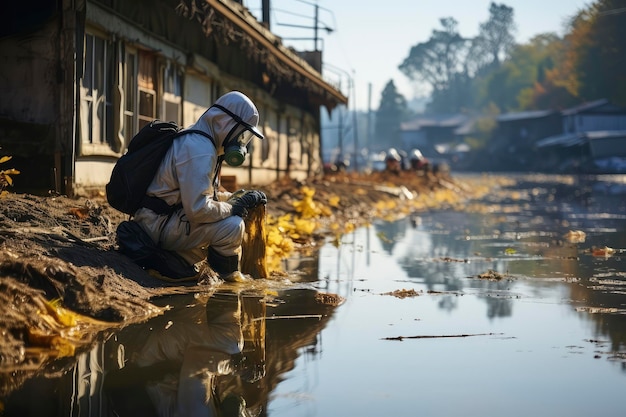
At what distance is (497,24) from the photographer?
471 feet

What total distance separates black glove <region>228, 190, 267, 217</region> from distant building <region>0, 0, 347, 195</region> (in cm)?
331

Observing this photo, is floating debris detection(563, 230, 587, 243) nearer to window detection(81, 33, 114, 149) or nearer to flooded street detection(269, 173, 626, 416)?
flooded street detection(269, 173, 626, 416)

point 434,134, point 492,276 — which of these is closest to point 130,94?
point 492,276

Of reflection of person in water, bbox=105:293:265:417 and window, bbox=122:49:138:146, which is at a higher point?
window, bbox=122:49:138:146

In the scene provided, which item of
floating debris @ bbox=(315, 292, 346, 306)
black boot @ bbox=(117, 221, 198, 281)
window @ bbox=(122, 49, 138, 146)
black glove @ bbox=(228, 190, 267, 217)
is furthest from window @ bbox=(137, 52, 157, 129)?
floating debris @ bbox=(315, 292, 346, 306)

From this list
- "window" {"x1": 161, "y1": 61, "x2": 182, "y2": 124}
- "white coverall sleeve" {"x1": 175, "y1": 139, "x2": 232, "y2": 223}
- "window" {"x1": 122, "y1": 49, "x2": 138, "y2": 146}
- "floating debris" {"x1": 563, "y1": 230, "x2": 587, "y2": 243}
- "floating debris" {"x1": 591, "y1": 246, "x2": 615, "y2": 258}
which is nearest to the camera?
"white coverall sleeve" {"x1": 175, "y1": 139, "x2": 232, "y2": 223}

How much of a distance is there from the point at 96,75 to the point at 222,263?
16.2 ft

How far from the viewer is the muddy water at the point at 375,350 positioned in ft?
15.1

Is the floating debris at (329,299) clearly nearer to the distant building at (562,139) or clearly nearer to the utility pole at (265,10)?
the utility pole at (265,10)

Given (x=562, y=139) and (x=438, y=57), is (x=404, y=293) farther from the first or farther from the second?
(x=438, y=57)

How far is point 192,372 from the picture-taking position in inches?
204

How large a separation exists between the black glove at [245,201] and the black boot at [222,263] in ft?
1.26

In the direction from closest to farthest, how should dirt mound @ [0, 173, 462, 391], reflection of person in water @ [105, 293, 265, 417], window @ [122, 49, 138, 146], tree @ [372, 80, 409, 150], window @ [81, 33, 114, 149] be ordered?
reflection of person in water @ [105, 293, 265, 417], dirt mound @ [0, 173, 462, 391], window @ [81, 33, 114, 149], window @ [122, 49, 138, 146], tree @ [372, 80, 409, 150]

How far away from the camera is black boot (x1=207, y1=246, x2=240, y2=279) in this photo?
858 cm
